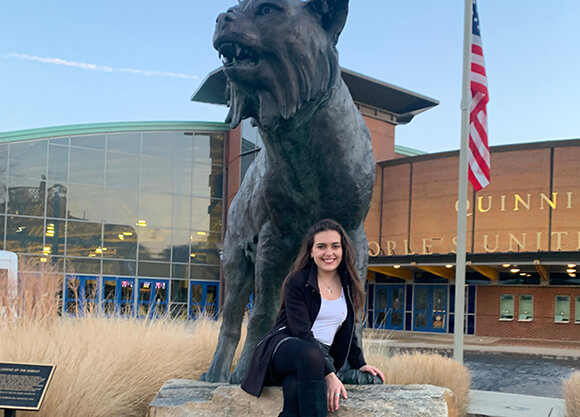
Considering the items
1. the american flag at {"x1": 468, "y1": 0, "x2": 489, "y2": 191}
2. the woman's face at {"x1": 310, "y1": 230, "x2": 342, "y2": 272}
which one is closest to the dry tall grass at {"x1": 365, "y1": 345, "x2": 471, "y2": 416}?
the woman's face at {"x1": 310, "y1": 230, "x2": 342, "y2": 272}

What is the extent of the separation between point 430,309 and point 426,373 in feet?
60.9

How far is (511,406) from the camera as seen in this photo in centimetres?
669

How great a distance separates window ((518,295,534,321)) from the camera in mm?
21672

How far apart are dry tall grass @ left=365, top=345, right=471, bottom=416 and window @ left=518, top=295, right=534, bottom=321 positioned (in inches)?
643

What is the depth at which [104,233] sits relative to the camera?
26375mm

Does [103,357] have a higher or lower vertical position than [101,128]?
lower

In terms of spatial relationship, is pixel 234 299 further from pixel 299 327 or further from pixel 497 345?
→ pixel 497 345

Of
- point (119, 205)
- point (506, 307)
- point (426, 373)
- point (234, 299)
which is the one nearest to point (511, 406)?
point (426, 373)

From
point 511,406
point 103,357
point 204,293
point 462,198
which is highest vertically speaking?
point 462,198

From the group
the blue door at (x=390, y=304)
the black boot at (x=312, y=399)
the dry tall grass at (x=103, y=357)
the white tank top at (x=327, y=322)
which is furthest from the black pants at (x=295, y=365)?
the blue door at (x=390, y=304)

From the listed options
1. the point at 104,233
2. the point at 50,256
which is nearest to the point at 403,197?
the point at 104,233

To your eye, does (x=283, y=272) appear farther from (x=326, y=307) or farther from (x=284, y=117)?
(x=284, y=117)

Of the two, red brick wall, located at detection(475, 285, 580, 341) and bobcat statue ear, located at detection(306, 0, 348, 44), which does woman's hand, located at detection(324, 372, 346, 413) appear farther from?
red brick wall, located at detection(475, 285, 580, 341)

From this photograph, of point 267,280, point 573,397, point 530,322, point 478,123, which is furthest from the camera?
point 530,322
